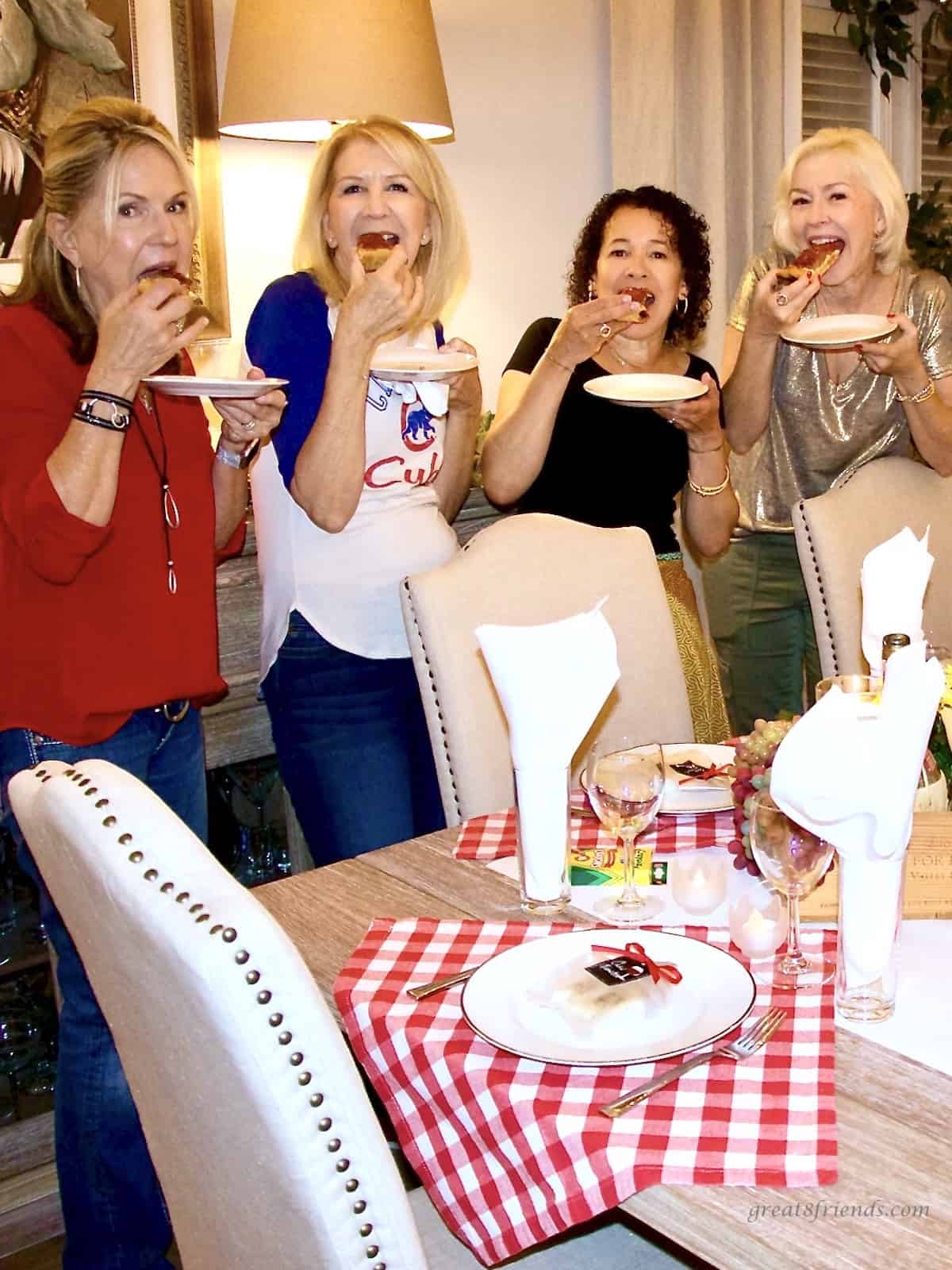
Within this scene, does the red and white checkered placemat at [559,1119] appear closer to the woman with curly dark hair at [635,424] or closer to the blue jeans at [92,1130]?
the blue jeans at [92,1130]

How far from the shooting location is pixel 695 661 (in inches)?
91.5

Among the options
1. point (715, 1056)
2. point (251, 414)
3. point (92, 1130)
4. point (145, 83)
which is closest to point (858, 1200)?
point (715, 1056)

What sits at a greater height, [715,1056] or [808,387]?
[808,387]

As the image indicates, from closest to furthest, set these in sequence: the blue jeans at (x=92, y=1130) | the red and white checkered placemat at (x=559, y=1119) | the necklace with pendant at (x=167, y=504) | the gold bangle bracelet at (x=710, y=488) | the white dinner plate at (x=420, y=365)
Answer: the red and white checkered placemat at (x=559, y=1119) < the blue jeans at (x=92, y=1130) < the necklace with pendant at (x=167, y=504) < the white dinner plate at (x=420, y=365) < the gold bangle bracelet at (x=710, y=488)

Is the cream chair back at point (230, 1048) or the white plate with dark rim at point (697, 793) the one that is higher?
the cream chair back at point (230, 1048)

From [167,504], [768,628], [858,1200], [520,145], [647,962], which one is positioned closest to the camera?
[858,1200]

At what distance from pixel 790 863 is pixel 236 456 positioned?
104 cm

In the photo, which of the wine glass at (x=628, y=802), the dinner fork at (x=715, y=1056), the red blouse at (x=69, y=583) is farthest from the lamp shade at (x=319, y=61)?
the dinner fork at (x=715, y=1056)

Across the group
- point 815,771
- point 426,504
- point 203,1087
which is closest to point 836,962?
point 815,771

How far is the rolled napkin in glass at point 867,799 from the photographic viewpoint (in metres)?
1.08

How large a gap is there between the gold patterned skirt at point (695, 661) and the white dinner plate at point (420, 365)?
1.93ft

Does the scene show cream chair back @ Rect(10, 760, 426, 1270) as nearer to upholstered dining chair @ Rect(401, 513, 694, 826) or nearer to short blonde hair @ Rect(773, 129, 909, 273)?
upholstered dining chair @ Rect(401, 513, 694, 826)

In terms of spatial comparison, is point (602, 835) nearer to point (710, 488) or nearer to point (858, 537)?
point (858, 537)

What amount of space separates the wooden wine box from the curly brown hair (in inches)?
56.5
